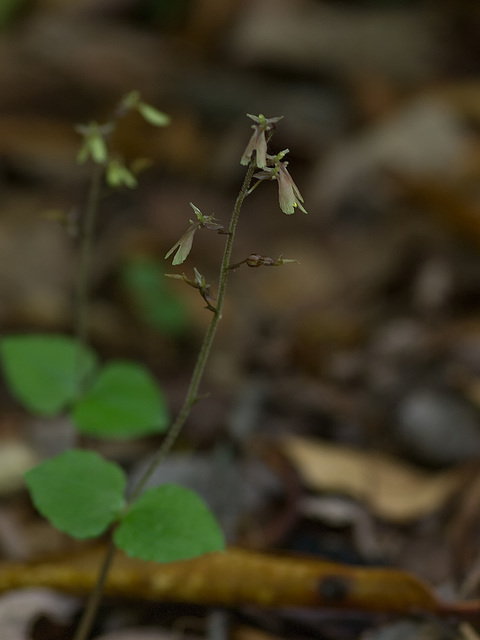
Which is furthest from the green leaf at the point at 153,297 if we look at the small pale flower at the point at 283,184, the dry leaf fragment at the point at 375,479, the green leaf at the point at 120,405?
the small pale flower at the point at 283,184

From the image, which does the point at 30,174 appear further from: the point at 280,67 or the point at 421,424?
the point at 421,424

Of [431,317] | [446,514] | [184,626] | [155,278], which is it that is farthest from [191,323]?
[184,626]

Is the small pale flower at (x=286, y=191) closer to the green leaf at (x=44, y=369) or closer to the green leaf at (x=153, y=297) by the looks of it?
the green leaf at (x=44, y=369)

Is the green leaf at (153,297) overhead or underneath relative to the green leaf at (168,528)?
underneath

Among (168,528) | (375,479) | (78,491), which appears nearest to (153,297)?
(375,479)

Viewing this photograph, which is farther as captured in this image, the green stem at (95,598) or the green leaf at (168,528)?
the green stem at (95,598)

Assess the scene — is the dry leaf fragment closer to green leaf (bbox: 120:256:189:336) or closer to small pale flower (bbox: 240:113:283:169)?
small pale flower (bbox: 240:113:283:169)
